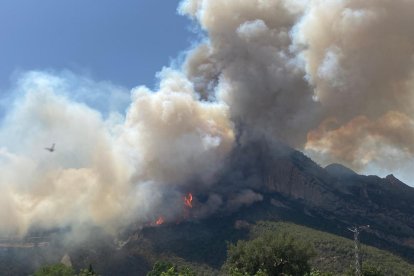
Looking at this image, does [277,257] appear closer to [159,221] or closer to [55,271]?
[55,271]

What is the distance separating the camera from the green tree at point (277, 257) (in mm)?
84744

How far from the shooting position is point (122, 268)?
540 ft

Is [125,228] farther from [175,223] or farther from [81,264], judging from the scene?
[81,264]

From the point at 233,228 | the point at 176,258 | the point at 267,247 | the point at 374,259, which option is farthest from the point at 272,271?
the point at 233,228

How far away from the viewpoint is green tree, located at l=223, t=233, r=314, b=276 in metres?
84.7

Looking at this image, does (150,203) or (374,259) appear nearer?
(374,259)

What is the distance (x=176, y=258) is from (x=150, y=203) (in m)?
35.4

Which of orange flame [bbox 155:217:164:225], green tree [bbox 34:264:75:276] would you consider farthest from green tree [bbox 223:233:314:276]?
orange flame [bbox 155:217:164:225]

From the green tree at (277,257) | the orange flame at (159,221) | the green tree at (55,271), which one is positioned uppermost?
the orange flame at (159,221)

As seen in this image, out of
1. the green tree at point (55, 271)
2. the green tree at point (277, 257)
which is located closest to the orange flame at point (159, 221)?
the green tree at point (55, 271)

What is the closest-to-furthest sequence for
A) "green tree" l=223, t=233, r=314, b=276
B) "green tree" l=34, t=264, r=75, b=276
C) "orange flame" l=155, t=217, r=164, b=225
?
"green tree" l=223, t=233, r=314, b=276 < "green tree" l=34, t=264, r=75, b=276 < "orange flame" l=155, t=217, r=164, b=225

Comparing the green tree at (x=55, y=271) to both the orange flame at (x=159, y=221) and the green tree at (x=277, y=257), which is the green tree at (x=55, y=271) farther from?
the orange flame at (x=159, y=221)

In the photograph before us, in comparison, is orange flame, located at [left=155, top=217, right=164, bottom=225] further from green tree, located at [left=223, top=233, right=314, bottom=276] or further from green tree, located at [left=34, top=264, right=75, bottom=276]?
green tree, located at [left=223, top=233, right=314, bottom=276]

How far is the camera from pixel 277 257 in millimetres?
85375
